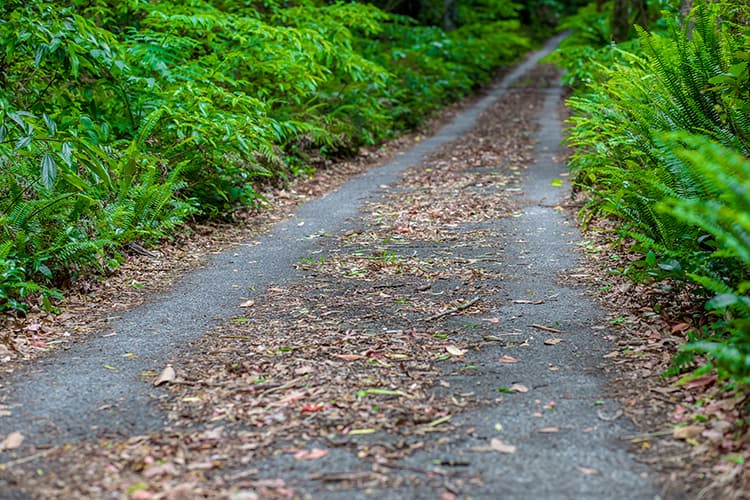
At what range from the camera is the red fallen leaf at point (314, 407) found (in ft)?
11.0

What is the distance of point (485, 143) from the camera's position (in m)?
13.2

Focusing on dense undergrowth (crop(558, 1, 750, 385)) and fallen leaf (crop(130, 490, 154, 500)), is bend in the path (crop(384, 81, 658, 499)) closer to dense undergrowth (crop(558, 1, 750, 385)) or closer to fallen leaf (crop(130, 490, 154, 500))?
dense undergrowth (crop(558, 1, 750, 385))

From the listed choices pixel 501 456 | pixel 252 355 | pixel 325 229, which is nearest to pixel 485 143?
pixel 325 229

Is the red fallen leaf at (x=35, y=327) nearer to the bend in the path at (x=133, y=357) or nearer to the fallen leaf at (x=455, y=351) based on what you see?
the bend in the path at (x=133, y=357)

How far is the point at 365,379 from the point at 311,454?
0.80m

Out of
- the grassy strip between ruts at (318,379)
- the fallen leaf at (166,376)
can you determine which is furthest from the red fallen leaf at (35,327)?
the fallen leaf at (166,376)

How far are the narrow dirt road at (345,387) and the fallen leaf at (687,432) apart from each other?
25 cm

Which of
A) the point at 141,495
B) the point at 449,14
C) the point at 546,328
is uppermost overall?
the point at 449,14

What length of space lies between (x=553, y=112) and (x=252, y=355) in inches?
596

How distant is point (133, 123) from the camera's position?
7488 millimetres

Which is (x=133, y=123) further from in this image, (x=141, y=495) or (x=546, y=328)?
(x=141, y=495)

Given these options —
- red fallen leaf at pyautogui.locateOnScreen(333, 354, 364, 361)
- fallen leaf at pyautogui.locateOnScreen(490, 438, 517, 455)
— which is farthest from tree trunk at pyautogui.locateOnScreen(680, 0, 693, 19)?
fallen leaf at pyautogui.locateOnScreen(490, 438, 517, 455)

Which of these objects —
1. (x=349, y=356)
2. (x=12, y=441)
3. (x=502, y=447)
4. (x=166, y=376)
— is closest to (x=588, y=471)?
(x=502, y=447)

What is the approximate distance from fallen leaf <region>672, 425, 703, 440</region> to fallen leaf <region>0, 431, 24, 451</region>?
9.41 feet
